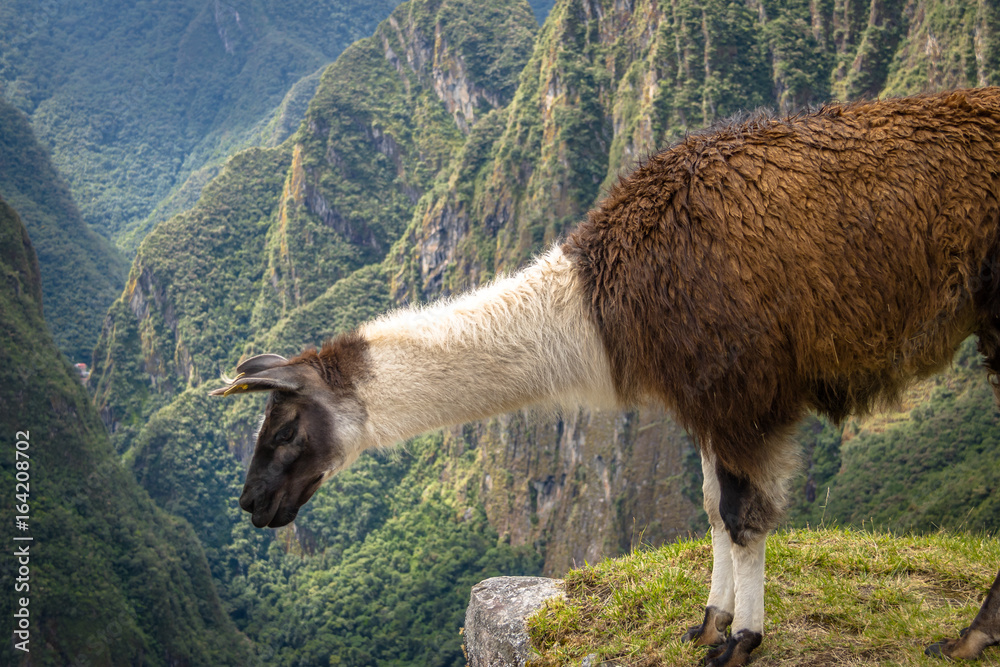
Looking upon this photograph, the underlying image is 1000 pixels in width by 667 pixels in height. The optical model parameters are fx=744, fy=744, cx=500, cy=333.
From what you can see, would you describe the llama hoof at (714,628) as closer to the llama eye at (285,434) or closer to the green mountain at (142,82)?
the llama eye at (285,434)

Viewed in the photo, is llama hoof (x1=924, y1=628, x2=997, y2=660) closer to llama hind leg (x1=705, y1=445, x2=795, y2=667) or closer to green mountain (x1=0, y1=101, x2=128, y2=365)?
llama hind leg (x1=705, y1=445, x2=795, y2=667)

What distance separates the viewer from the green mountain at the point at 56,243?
100938 mm

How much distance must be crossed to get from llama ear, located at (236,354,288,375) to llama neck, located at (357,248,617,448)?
455 mm

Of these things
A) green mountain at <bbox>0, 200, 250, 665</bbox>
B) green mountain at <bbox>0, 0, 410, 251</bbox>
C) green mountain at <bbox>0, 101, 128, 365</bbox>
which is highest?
green mountain at <bbox>0, 0, 410, 251</bbox>

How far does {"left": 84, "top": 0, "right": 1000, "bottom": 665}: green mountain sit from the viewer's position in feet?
183

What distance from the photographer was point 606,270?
3617mm

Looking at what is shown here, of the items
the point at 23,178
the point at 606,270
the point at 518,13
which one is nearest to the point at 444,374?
the point at 606,270

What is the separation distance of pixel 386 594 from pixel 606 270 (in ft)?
200

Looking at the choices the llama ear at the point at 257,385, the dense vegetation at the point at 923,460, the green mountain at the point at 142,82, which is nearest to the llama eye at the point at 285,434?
the llama ear at the point at 257,385

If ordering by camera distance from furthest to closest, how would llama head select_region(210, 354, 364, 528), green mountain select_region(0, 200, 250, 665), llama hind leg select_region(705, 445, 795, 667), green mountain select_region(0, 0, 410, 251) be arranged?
1. green mountain select_region(0, 0, 410, 251)
2. green mountain select_region(0, 200, 250, 665)
3. llama head select_region(210, 354, 364, 528)
4. llama hind leg select_region(705, 445, 795, 667)

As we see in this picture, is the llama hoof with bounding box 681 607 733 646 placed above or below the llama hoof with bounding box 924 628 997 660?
below

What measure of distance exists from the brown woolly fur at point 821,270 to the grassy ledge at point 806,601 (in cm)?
124

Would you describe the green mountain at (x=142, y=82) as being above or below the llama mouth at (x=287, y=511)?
above

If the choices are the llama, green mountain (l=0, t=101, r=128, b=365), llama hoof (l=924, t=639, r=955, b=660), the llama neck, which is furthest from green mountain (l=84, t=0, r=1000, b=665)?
the llama neck
